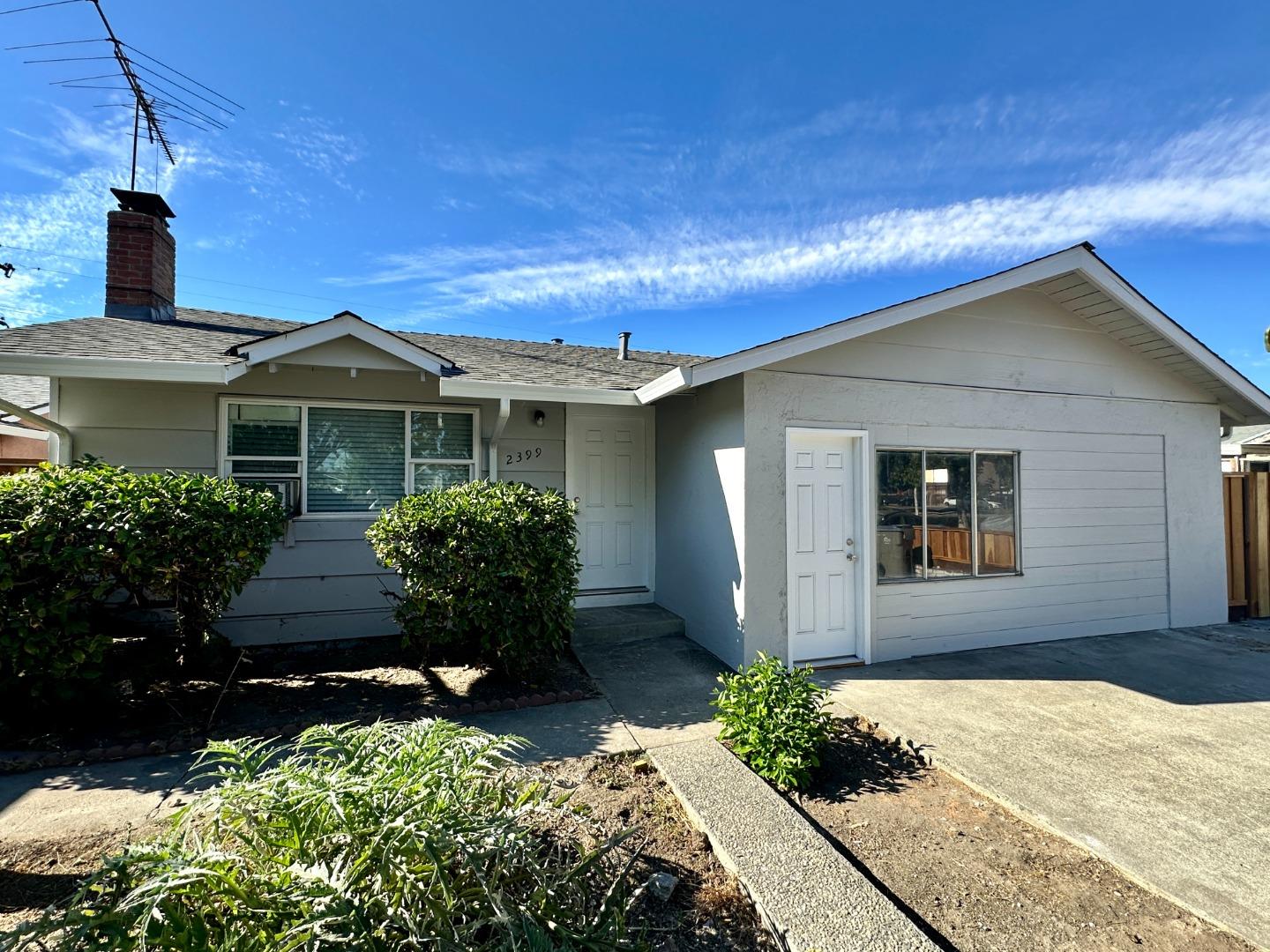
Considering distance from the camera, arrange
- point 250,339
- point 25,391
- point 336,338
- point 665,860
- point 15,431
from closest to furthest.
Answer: point 665,860 → point 336,338 → point 250,339 → point 25,391 → point 15,431

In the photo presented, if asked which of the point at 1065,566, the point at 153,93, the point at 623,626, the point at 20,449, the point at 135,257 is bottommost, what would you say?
the point at 623,626

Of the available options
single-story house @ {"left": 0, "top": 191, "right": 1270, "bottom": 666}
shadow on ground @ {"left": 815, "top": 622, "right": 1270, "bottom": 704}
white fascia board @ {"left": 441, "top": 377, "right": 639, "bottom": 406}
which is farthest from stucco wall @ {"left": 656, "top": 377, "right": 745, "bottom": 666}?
shadow on ground @ {"left": 815, "top": 622, "right": 1270, "bottom": 704}

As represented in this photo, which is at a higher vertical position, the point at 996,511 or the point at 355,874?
the point at 996,511

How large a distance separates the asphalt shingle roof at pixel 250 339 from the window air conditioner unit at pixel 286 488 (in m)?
1.29

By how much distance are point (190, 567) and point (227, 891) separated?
10.7 ft

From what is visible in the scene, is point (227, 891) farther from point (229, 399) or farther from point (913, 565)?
point (913, 565)

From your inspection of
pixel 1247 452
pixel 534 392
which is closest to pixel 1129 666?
pixel 534 392

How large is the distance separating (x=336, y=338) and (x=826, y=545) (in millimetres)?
5295

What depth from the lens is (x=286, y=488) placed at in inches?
231

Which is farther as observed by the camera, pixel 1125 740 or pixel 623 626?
pixel 623 626

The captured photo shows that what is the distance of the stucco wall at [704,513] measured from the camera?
5383mm

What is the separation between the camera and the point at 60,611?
368cm

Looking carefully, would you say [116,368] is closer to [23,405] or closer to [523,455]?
[523,455]

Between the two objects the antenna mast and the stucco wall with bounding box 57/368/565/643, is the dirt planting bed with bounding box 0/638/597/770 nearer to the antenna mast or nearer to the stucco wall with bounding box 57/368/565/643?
the stucco wall with bounding box 57/368/565/643
